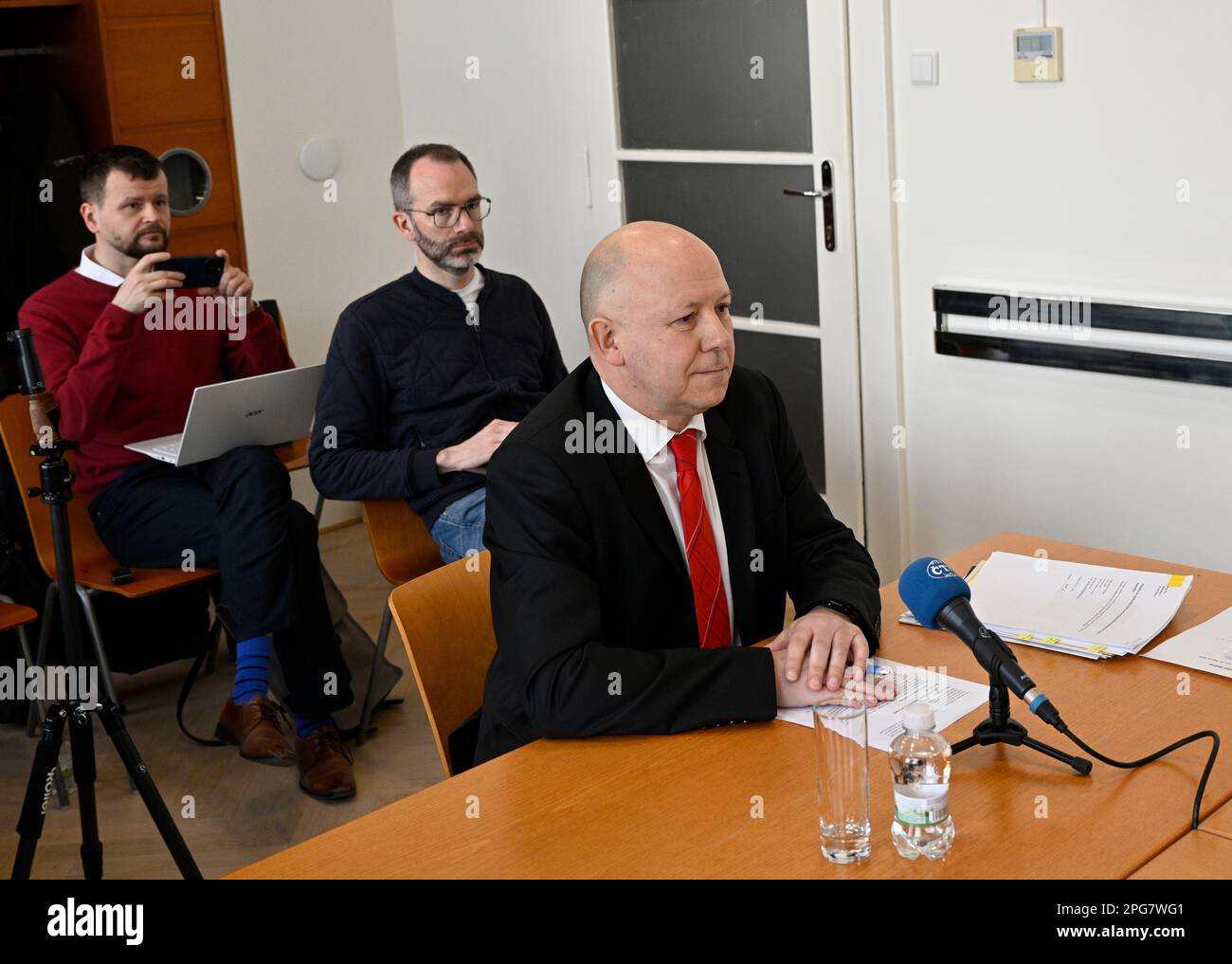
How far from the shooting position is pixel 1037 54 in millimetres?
3375

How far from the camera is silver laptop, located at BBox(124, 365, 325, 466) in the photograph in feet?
11.0

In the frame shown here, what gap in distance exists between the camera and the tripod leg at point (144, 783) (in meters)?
2.71

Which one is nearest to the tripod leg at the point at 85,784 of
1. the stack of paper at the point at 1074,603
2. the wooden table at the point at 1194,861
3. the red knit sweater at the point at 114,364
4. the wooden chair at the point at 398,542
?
the wooden chair at the point at 398,542

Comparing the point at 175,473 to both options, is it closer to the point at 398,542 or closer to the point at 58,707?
the point at 398,542

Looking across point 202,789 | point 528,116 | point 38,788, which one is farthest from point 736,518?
point 528,116

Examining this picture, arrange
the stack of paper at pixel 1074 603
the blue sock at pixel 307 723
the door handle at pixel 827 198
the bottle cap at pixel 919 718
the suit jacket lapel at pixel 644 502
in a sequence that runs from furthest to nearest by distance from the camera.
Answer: the door handle at pixel 827 198 → the blue sock at pixel 307 723 → the suit jacket lapel at pixel 644 502 → the stack of paper at pixel 1074 603 → the bottle cap at pixel 919 718

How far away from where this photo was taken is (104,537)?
3.56 m

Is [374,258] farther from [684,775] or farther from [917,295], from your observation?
[684,775]

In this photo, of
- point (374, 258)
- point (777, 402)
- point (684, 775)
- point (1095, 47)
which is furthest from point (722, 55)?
point (684, 775)

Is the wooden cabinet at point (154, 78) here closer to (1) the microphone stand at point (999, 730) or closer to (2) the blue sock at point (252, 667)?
(2) the blue sock at point (252, 667)

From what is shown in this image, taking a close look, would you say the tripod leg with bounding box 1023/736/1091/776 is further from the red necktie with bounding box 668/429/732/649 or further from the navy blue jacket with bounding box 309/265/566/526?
the navy blue jacket with bounding box 309/265/566/526

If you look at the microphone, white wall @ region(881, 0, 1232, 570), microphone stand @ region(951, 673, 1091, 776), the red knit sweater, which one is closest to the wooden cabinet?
the red knit sweater

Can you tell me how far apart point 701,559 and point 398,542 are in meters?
1.58

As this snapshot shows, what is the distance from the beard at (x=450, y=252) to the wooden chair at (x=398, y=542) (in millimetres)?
591
